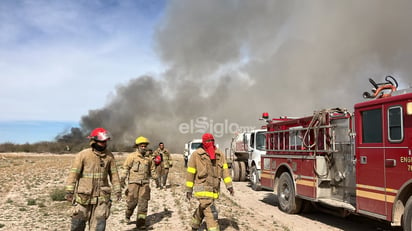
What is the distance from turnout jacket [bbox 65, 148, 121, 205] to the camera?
4.62 metres

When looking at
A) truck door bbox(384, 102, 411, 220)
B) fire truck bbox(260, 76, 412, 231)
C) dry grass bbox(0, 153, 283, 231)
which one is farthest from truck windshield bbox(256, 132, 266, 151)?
truck door bbox(384, 102, 411, 220)

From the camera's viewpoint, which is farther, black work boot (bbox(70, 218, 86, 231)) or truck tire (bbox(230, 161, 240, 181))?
truck tire (bbox(230, 161, 240, 181))

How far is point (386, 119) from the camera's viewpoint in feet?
18.6

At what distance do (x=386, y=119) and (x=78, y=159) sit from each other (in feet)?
15.6

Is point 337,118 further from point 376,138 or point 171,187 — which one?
point 171,187

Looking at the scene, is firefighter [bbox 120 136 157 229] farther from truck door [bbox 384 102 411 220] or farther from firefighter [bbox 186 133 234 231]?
truck door [bbox 384 102 411 220]

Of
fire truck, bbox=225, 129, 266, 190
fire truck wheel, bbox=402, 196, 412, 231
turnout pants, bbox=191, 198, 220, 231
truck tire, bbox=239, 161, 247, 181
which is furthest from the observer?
truck tire, bbox=239, 161, 247, 181

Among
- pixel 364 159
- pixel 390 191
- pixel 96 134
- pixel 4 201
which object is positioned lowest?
pixel 4 201

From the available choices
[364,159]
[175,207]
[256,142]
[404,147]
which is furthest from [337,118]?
[256,142]

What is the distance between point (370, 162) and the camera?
590 cm

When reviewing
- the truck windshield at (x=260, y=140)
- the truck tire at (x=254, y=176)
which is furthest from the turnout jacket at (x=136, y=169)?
the truck windshield at (x=260, y=140)

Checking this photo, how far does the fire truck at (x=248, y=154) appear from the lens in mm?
13468

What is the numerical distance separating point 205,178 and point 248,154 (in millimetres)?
9663

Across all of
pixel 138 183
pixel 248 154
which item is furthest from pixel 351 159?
pixel 248 154
